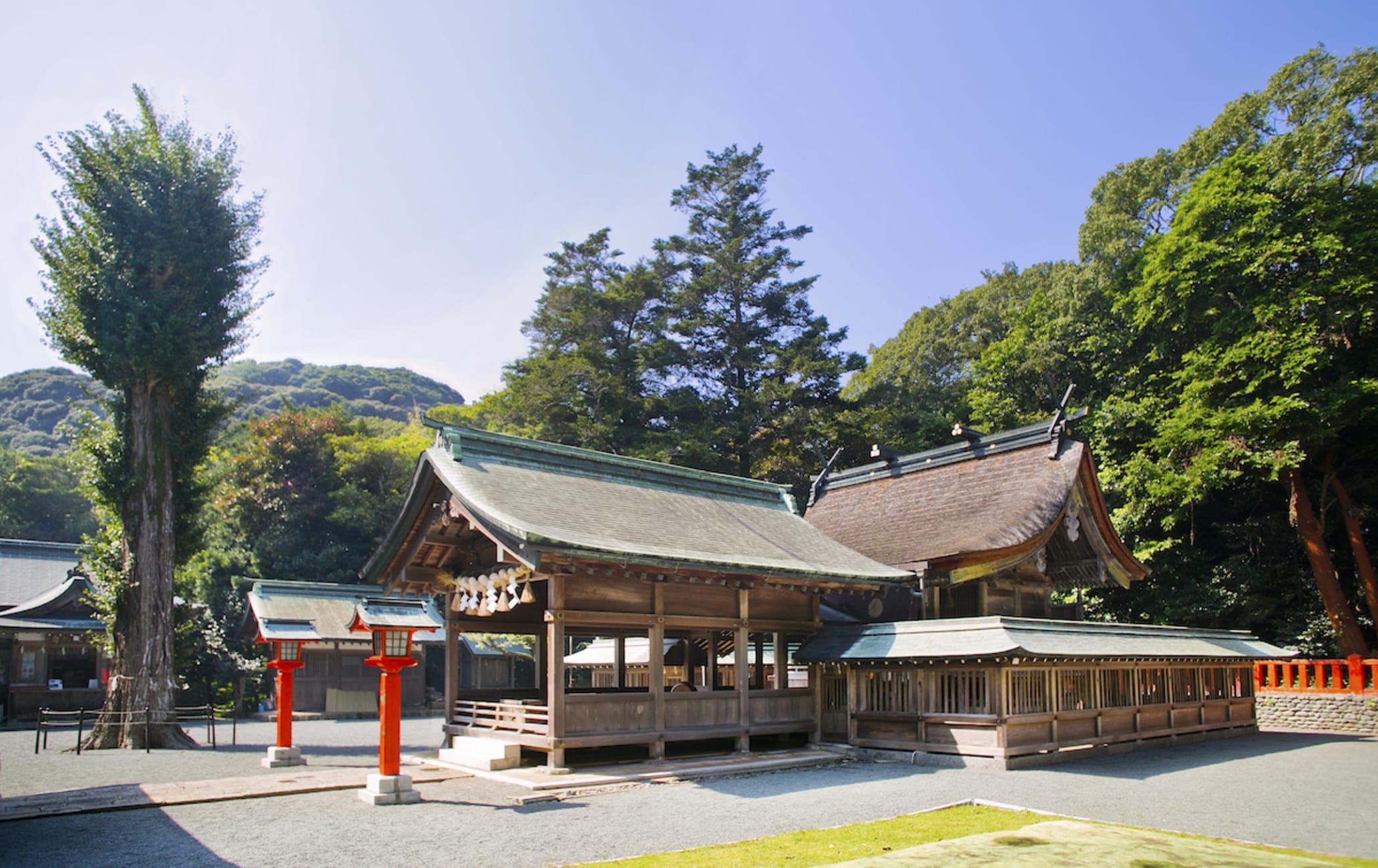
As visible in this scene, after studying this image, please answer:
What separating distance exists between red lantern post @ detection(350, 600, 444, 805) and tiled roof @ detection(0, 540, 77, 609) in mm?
20860

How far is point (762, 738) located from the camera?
15.3m

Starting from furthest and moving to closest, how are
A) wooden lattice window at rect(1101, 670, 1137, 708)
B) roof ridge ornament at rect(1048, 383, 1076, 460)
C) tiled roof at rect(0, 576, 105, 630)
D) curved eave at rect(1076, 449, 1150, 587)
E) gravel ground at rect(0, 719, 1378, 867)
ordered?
1. tiled roof at rect(0, 576, 105, 630)
2. roof ridge ornament at rect(1048, 383, 1076, 460)
3. curved eave at rect(1076, 449, 1150, 587)
4. wooden lattice window at rect(1101, 670, 1137, 708)
5. gravel ground at rect(0, 719, 1378, 867)

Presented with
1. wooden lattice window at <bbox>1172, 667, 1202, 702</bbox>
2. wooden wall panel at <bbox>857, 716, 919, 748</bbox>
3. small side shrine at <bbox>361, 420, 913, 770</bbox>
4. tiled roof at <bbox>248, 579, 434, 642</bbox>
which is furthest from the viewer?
tiled roof at <bbox>248, 579, 434, 642</bbox>

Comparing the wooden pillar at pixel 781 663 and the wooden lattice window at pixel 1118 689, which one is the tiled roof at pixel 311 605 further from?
the wooden lattice window at pixel 1118 689

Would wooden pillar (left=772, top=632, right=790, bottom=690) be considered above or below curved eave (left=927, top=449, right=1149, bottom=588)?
below

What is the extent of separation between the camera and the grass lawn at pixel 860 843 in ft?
23.7

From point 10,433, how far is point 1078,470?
8714cm

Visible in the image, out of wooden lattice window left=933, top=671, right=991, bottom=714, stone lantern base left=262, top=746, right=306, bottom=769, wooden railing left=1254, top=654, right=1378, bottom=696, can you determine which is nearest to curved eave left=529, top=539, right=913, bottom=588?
wooden lattice window left=933, top=671, right=991, bottom=714

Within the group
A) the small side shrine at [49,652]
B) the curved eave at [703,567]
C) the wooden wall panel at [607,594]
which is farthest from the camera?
the small side shrine at [49,652]

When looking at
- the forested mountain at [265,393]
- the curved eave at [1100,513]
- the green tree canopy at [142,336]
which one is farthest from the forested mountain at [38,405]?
the curved eave at [1100,513]

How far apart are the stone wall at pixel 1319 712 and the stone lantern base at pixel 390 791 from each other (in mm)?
18017

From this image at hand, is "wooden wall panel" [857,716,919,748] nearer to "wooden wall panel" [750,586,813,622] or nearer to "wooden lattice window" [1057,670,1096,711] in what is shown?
"wooden wall panel" [750,586,813,622]

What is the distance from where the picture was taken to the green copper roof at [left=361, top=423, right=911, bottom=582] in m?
12.3

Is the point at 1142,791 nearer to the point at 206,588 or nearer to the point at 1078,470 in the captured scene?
the point at 1078,470
